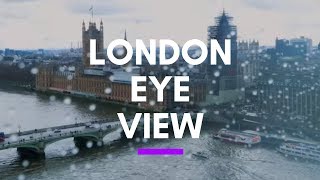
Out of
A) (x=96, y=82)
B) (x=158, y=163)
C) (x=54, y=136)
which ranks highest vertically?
(x=96, y=82)

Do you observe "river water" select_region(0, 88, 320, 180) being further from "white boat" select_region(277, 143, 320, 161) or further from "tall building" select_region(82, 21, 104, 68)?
"tall building" select_region(82, 21, 104, 68)

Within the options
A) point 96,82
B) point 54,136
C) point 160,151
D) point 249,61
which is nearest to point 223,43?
point 249,61

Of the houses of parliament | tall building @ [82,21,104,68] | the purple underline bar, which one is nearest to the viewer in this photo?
the purple underline bar

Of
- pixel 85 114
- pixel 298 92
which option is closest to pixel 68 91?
pixel 85 114

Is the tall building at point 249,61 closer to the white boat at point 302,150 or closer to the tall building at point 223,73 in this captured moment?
the tall building at point 223,73

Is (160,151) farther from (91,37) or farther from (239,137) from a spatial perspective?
(91,37)

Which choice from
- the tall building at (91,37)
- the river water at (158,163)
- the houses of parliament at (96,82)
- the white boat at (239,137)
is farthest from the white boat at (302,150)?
the tall building at (91,37)

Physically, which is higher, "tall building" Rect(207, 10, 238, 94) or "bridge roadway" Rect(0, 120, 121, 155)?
"tall building" Rect(207, 10, 238, 94)

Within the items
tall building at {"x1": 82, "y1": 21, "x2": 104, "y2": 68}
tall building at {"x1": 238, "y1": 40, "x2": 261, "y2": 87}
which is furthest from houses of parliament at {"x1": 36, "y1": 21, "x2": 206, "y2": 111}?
tall building at {"x1": 238, "y1": 40, "x2": 261, "y2": 87}
